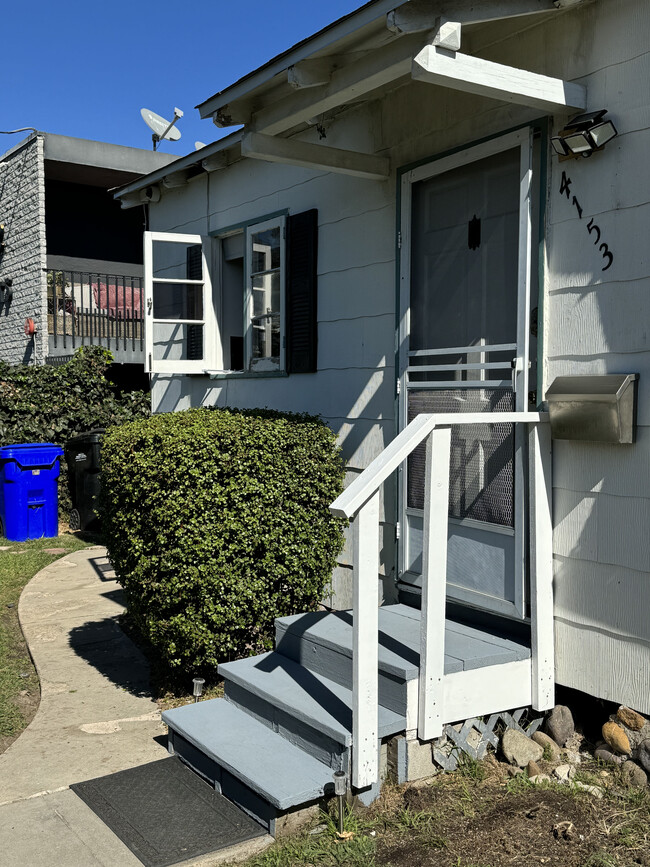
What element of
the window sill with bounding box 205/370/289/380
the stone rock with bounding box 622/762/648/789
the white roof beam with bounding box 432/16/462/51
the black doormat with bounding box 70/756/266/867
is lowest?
the black doormat with bounding box 70/756/266/867

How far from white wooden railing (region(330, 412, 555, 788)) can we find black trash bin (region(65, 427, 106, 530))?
20.9 ft

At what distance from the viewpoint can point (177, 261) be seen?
7191 mm

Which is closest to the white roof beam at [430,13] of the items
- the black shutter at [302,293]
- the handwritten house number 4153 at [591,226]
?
the handwritten house number 4153 at [591,226]

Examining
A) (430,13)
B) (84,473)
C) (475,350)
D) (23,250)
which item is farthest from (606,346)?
(23,250)

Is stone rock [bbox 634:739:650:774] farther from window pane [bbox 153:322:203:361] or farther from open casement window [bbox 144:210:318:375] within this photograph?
window pane [bbox 153:322:203:361]

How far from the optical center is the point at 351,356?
5023 mm

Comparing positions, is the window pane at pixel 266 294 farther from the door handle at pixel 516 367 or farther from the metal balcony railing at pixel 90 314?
the metal balcony railing at pixel 90 314

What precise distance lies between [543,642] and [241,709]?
4.57ft

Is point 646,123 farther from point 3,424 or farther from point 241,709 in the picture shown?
point 3,424

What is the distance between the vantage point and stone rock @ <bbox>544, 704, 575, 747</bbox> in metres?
3.48

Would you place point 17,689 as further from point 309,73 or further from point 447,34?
point 447,34

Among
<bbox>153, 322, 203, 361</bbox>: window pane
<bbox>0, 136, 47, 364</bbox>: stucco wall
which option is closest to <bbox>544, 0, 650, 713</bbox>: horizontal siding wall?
<bbox>153, 322, 203, 361</bbox>: window pane

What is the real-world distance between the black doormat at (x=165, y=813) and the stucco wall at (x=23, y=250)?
9.30m

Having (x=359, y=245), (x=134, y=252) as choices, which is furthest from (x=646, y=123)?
(x=134, y=252)
